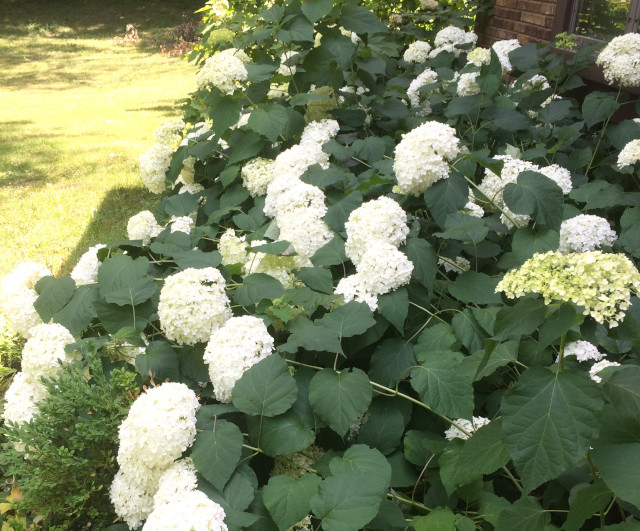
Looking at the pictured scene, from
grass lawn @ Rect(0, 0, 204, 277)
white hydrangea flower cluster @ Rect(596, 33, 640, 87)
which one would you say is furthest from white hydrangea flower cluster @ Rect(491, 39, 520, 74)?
grass lawn @ Rect(0, 0, 204, 277)

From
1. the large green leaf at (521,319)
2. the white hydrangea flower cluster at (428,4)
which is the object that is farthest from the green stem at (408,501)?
the white hydrangea flower cluster at (428,4)

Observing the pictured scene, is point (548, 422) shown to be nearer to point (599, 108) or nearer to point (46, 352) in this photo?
point (46, 352)

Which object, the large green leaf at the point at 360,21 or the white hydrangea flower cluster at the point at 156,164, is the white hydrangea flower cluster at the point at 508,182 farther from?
the white hydrangea flower cluster at the point at 156,164

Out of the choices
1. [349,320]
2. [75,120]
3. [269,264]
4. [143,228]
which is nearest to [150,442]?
[349,320]

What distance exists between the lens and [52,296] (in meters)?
2.35

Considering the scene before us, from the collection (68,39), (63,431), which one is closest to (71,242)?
(63,431)

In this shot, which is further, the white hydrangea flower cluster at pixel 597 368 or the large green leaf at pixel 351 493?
the white hydrangea flower cluster at pixel 597 368

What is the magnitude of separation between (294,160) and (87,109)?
8501 mm

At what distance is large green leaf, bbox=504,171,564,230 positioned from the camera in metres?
2.05

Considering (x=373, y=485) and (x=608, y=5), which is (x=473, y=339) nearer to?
(x=373, y=485)

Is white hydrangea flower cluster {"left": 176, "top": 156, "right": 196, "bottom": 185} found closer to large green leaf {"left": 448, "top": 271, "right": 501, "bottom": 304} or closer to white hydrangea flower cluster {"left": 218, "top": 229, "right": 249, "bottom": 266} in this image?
white hydrangea flower cluster {"left": 218, "top": 229, "right": 249, "bottom": 266}

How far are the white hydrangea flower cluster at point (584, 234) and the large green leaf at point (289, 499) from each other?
4.00 feet

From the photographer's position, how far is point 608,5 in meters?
4.48

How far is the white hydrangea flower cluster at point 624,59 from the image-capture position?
2951 mm
